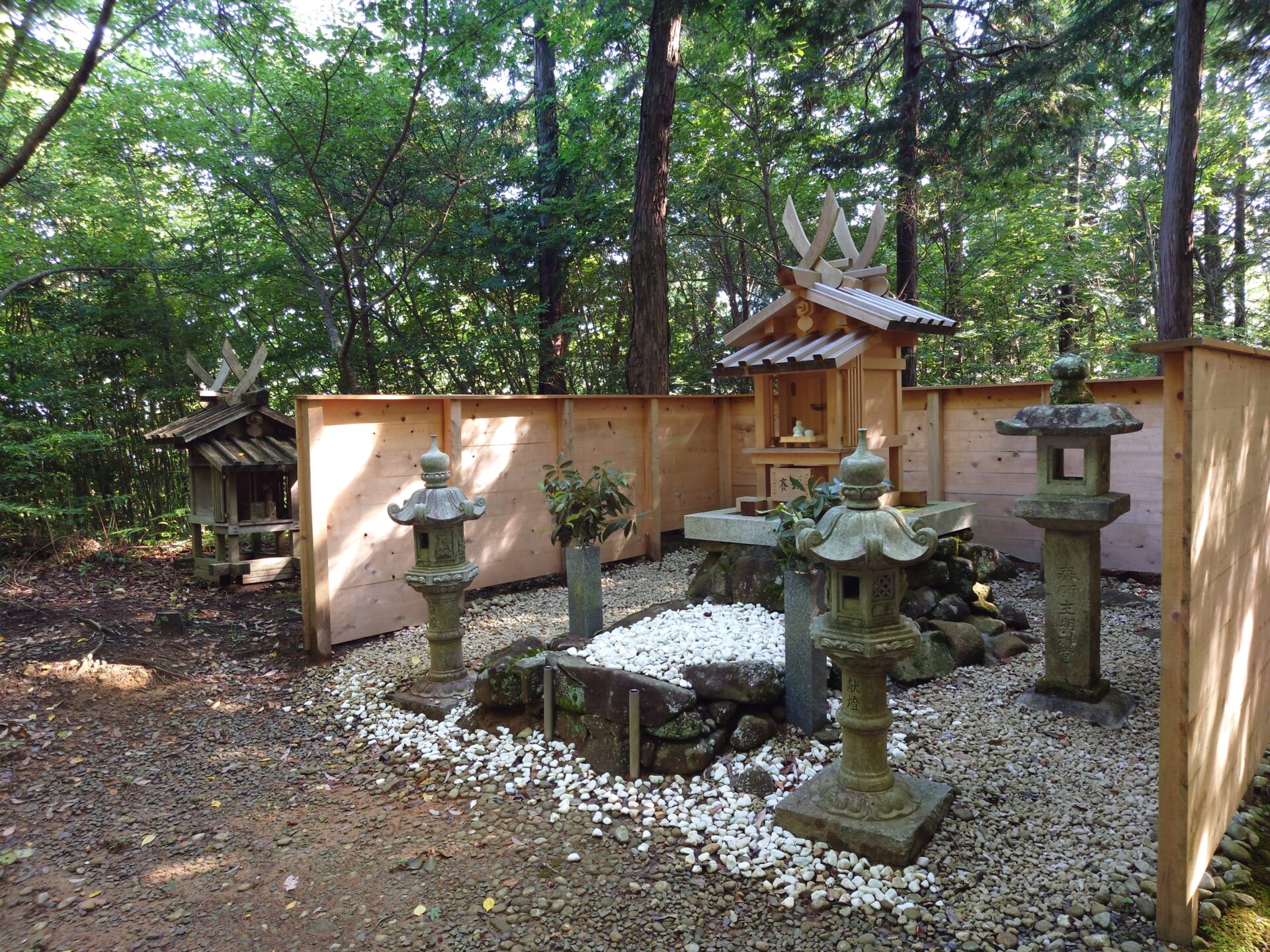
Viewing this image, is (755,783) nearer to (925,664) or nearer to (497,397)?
(925,664)

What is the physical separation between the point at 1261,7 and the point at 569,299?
8366 millimetres

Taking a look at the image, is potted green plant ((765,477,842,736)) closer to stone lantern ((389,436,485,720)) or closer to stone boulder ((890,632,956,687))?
stone boulder ((890,632,956,687))

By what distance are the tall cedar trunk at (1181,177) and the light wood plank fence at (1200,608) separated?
4784 mm

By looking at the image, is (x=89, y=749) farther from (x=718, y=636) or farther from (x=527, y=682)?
(x=718, y=636)

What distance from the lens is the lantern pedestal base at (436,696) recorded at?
13.4ft

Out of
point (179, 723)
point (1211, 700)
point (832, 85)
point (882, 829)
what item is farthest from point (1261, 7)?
point (179, 723)

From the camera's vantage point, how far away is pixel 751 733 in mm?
3408

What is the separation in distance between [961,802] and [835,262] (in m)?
3.89

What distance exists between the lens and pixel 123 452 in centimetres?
830

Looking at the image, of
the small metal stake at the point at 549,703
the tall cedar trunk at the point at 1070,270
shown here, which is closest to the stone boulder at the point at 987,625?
the small metal stake at the point at 549,703

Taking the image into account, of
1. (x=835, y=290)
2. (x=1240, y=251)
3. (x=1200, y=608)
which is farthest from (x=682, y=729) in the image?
(x=1240, y=251)

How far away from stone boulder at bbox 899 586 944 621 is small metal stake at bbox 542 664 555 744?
7.61 ft

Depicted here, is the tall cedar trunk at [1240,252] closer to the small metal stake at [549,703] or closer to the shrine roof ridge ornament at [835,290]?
the shrine roof ridge ornament at [835,290]

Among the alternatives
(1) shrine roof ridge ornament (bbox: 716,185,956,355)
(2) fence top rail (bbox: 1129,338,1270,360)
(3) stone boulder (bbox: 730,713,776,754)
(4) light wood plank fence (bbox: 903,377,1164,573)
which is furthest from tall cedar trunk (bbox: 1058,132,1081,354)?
(2) fence top rail (bbox: 1129,338,1270,360)
